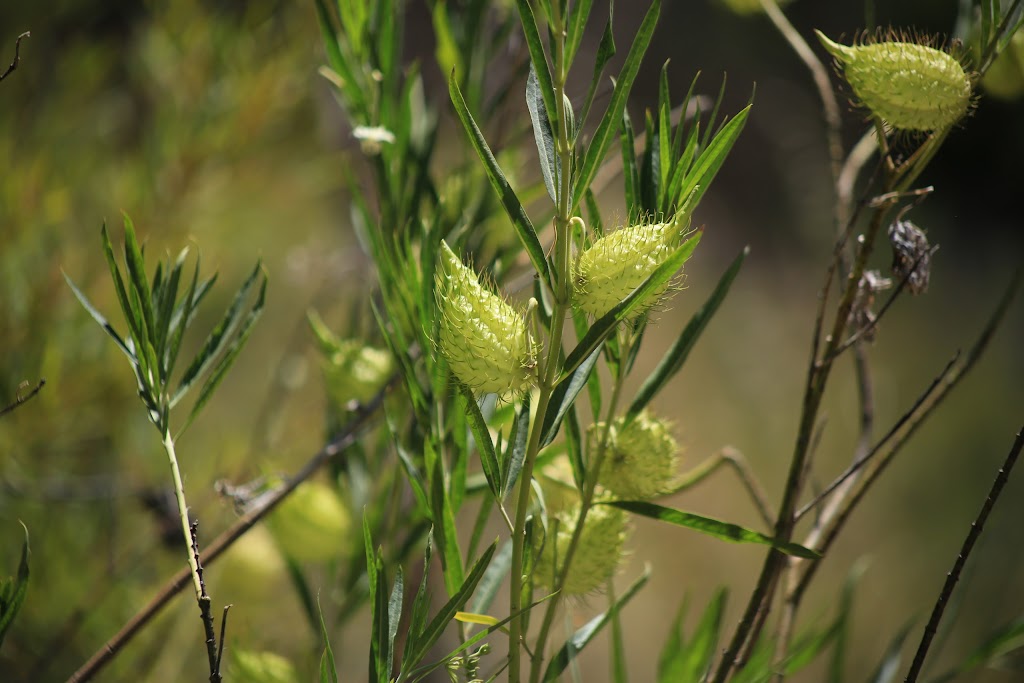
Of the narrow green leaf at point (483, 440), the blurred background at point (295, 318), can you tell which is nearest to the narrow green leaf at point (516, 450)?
the narrow green leaf at point (483, 440)

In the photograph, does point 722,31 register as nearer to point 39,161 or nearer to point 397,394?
point 39,161

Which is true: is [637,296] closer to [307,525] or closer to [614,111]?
[614,111]

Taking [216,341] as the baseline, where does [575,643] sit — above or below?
below

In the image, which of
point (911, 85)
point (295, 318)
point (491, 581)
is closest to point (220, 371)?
point (491, 581)

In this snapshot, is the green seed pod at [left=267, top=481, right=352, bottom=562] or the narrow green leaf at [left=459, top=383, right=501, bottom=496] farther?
the green seed pod at [left=267, top=481, right=352, bottom=562]

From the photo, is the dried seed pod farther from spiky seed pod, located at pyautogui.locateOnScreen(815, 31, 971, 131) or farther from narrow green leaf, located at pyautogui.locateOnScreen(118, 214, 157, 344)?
narrow green leaf, located at pyautogui.locateOnScreen(118, 214, 157, 344)

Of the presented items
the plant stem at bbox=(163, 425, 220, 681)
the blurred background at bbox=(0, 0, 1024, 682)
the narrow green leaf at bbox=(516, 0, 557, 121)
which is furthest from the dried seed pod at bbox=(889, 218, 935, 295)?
the plant stem at bbox=(163, 425, 220, 681)
